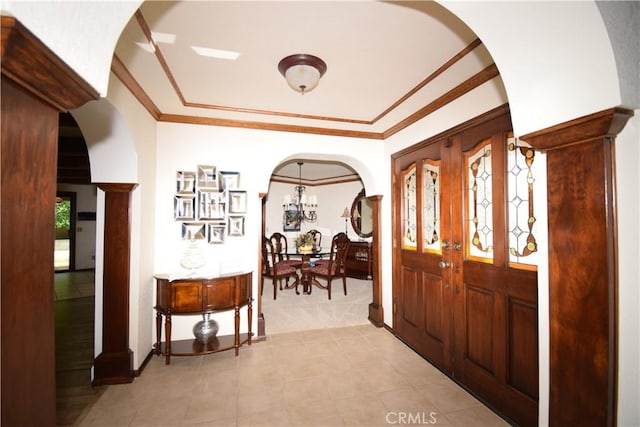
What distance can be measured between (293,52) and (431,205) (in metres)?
1.87

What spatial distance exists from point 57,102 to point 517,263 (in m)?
2.49

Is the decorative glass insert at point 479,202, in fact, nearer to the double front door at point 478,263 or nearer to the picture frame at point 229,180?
the double front door at point 478,263

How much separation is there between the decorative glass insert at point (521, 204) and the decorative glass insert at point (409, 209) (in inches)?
43.7

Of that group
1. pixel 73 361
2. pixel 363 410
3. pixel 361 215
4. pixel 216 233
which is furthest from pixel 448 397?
Result: pixel 361 215

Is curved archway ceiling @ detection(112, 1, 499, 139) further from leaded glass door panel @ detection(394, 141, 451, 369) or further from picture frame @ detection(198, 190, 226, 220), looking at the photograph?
picture frame @ detection(198, 190, 226, 220)

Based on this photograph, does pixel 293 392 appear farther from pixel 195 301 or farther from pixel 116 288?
pixel 116 288

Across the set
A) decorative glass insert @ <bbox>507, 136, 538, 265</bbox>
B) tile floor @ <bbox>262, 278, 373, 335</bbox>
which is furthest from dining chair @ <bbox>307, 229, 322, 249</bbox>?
decorative glass insert @ <bbox>507, 136, 538, 265</bbox>

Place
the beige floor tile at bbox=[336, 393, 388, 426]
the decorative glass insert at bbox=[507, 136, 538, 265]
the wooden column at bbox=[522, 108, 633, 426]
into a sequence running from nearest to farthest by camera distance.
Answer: the wooden column at bbox=[522, 108, 633, 426] < the decorative glass insert at bbox=[507, 136, 538, 265] < the beige floor tile at bbox=[336, 393, 388, 426]

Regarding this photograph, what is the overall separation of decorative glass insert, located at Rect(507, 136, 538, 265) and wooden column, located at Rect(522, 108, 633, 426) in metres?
Result: 0.64

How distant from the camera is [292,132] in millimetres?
3461

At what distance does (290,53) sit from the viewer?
1983 mm

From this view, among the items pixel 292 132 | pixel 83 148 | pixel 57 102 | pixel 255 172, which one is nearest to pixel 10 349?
pixel 57 102

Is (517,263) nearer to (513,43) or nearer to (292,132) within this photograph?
(513,43)

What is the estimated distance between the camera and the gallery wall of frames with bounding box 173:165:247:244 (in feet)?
10.2
